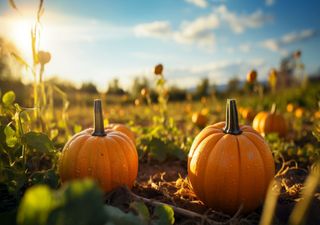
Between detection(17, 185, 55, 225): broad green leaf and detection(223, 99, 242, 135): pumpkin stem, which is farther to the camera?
detection(223, 99, 242, 135): pumpkin stem

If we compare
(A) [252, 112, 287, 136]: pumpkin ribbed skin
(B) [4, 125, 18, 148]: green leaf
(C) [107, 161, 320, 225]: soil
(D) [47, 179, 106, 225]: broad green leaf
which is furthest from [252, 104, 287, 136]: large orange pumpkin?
(D) [47, 179, 106, 225]: broad green leaf

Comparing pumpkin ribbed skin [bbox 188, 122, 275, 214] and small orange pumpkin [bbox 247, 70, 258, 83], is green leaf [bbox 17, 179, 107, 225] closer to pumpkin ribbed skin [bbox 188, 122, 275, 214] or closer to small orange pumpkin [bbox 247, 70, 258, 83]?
pumpkin ribbed skin [bbox 188, 122, 275, 214]

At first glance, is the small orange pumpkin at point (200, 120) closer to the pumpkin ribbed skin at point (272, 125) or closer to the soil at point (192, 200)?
the pumpkin ribbed skin at point (272, 125)

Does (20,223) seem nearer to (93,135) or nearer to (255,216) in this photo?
(93,135)

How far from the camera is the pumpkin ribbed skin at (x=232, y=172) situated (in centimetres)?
180

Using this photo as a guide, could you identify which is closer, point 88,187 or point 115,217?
point 88,187

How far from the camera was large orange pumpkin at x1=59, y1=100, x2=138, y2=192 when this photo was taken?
1.94 metres

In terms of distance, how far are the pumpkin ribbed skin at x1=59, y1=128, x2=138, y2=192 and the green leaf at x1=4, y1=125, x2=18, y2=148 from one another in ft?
1.11

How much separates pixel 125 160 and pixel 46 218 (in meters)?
1.13

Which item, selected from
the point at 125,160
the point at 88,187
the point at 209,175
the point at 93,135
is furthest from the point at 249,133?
the point at 88,187

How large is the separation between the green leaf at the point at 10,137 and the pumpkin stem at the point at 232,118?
46.4 inches

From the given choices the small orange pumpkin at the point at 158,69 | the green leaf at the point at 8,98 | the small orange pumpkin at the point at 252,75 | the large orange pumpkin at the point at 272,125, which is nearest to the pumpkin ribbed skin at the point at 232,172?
the green leaf at the point at 8,98

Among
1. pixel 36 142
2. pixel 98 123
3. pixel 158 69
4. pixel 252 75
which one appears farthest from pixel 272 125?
pixel 36 142

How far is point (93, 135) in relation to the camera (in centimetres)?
208
